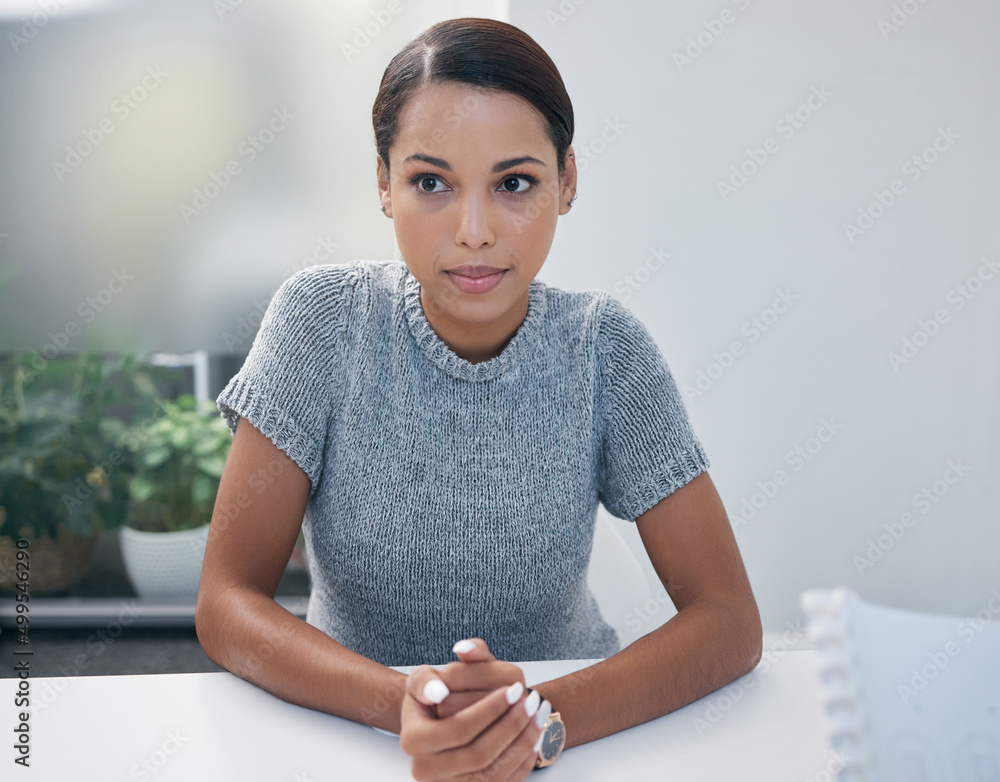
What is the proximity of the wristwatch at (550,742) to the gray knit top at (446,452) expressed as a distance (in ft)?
1.14

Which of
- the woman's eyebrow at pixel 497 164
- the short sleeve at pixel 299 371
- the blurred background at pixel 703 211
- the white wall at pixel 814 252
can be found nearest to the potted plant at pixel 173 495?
the blurred background at pixel 703 211

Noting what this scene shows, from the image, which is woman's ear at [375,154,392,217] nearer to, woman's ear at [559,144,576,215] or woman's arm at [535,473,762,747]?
woman's ear at [559,144,576,215]

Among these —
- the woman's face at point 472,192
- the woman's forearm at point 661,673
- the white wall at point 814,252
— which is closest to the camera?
the woman's forearm at point 661,673

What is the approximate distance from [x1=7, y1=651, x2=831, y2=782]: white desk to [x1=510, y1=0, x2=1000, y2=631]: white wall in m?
1.00

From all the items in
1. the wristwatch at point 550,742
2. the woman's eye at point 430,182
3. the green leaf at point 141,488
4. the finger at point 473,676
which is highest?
the woman's eye at point 430,182

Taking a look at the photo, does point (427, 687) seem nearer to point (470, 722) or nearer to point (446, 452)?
point (470, 722)

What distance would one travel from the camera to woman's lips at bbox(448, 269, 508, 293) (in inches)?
39.6

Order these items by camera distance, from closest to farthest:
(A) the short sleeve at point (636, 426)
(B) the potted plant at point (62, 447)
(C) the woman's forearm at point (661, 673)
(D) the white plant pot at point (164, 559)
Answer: (C) the woman's forearm at point (661, 673) < (A) the short sleeve at point (636, 426) < (B) the potted plant at point (62, 447) < (D) the white plant pot at point (164, 559)

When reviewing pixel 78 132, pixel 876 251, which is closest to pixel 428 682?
pixel 876 251

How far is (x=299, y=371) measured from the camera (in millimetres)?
1043

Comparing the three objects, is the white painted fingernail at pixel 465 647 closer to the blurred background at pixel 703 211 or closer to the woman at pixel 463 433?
the woman at pixel 463 433

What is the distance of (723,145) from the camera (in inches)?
69.2

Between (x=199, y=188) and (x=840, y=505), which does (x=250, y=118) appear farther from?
(x=840, y=505)

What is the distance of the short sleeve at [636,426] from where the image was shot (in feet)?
3.48
